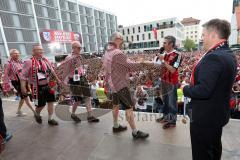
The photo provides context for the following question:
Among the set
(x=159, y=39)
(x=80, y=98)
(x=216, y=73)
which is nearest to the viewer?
(x=216, y=73)

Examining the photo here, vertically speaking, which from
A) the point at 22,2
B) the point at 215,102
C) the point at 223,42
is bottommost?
the point at 215,102

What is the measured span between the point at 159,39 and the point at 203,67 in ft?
187

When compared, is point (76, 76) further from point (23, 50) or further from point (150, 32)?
point (150, 32)

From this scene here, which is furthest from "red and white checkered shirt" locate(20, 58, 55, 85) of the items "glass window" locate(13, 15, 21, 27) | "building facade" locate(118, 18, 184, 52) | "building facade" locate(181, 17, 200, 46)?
"building facade" locate(181, 17, 200, 46)

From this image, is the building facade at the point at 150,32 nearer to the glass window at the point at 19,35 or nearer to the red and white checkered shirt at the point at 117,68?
the glass window at the point at 19,35

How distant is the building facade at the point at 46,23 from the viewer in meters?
33.2

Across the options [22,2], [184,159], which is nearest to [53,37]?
[22,2]

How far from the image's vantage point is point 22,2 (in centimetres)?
3600

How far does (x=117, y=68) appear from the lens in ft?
9.02

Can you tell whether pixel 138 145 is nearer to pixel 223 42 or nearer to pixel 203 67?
pixel 203 67

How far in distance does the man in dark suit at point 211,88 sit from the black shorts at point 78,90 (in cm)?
242

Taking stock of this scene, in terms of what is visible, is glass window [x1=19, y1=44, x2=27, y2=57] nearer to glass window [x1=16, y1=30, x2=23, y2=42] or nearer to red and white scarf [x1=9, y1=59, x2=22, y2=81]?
glass window [x1=16, y1=30, x2=23, y2=42]

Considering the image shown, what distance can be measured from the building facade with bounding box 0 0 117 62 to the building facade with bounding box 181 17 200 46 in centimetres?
6139

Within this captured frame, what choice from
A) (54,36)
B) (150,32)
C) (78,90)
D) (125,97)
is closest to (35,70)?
(78,90)
